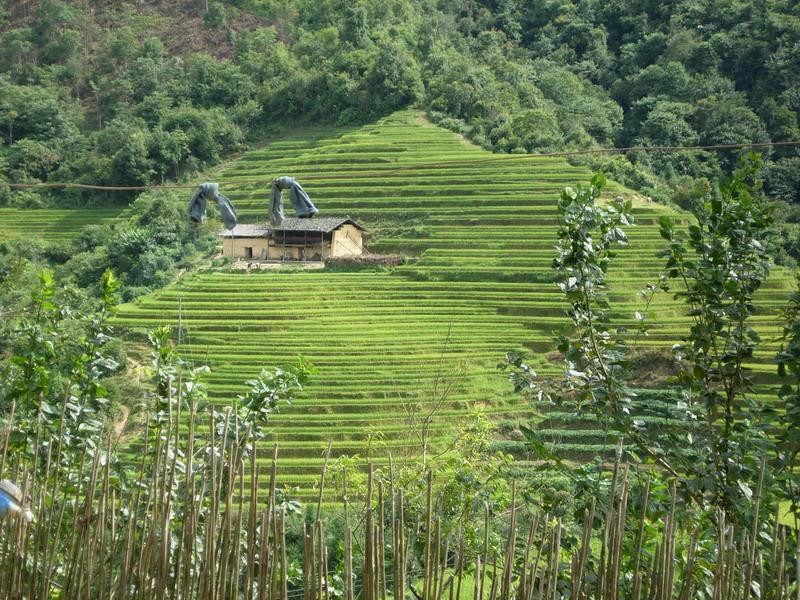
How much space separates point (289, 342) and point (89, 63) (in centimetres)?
3781

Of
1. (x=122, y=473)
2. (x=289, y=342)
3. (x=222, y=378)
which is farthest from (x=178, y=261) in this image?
(x=122, y=473)

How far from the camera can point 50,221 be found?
3478 centimetres

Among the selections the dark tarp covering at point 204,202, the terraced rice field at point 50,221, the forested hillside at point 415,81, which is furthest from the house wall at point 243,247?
the dark tarp covering at point 204,202

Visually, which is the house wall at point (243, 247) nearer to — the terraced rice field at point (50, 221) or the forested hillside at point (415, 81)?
the terraced rice field at point (50, 221)

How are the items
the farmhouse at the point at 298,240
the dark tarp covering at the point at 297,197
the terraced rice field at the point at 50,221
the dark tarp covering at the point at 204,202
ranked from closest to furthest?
1. the dark tarp covering at the point at 297,197
2. the dark tarp covering at the point at 204,202
3. the farmhouse at the point at 298,240
4. the terraced rice field at the point at 50,221

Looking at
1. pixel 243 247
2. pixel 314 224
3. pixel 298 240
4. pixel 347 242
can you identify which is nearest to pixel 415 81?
pixel 347 242

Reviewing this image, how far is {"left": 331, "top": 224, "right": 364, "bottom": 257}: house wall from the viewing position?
28938mm

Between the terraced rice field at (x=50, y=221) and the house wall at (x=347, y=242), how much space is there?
408 inches

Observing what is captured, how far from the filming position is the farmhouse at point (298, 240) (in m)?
28.7

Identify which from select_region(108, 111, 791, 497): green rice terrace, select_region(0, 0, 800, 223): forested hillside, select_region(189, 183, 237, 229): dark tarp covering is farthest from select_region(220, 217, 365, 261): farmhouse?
select_region(189, 183, 237, 229): dark tarp covering

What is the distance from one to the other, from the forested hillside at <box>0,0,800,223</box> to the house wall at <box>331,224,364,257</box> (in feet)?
26.8

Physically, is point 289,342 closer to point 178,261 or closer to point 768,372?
point 178,261

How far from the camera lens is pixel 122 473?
3.84 m

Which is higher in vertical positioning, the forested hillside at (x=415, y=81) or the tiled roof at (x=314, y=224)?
the forested hillside at (x=415, y=81)
